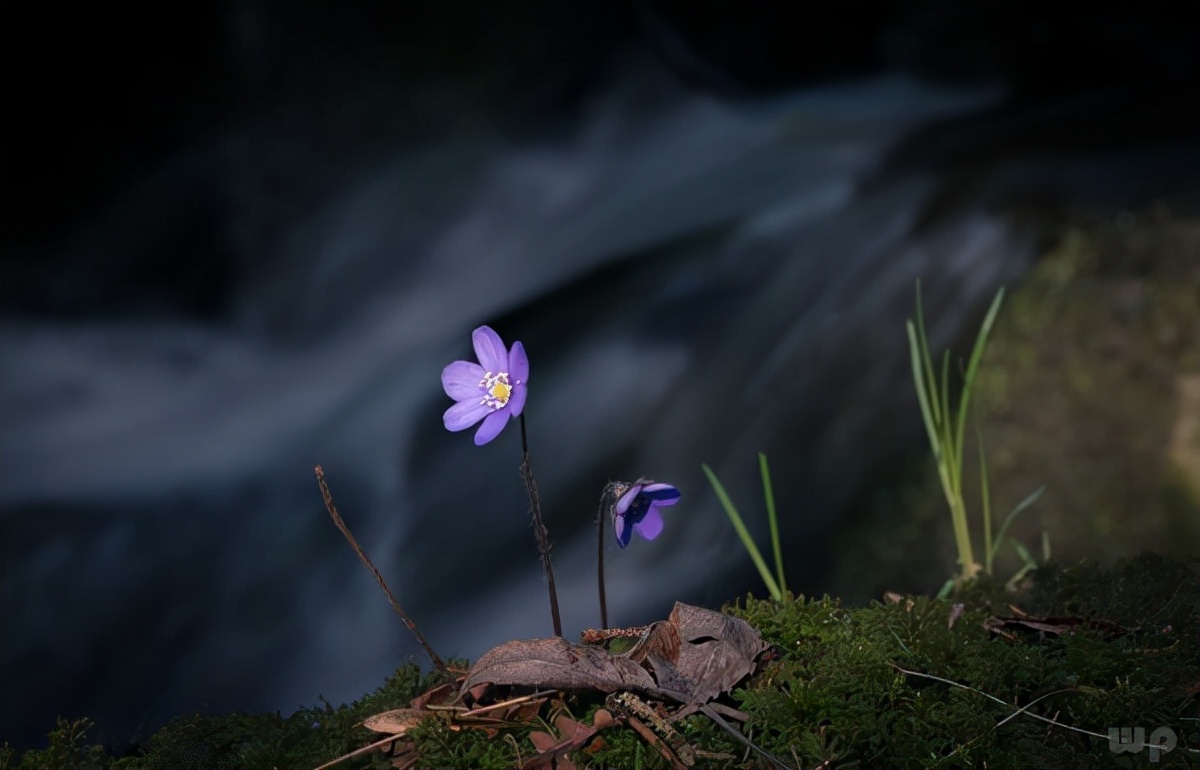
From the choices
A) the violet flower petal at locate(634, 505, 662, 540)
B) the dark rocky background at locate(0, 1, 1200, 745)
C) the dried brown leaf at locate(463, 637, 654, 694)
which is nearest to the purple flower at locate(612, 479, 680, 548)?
the violet flower petal at locate(634, 505, 662, 540)

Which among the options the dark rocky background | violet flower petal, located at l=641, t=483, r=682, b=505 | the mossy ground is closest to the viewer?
the mossy ground

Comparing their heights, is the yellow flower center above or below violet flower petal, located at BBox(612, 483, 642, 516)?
above

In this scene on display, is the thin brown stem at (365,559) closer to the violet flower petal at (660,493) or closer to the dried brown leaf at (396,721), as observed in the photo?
the dried brown leaf at (396,721)

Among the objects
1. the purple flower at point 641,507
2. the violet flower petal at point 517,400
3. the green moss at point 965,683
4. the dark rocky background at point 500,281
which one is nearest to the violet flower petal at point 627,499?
the purple flower at point 641,507

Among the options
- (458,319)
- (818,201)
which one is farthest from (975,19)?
(458,319)

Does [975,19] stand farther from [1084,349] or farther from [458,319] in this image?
[458,319]

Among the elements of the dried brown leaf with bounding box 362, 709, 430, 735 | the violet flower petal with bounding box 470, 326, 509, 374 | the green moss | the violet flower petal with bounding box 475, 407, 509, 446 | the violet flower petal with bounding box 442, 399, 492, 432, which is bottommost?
the green moss

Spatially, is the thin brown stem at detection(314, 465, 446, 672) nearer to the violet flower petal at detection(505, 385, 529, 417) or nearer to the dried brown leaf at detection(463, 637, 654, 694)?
the dried brown leaf at detection(463, 637, 654, 694)
